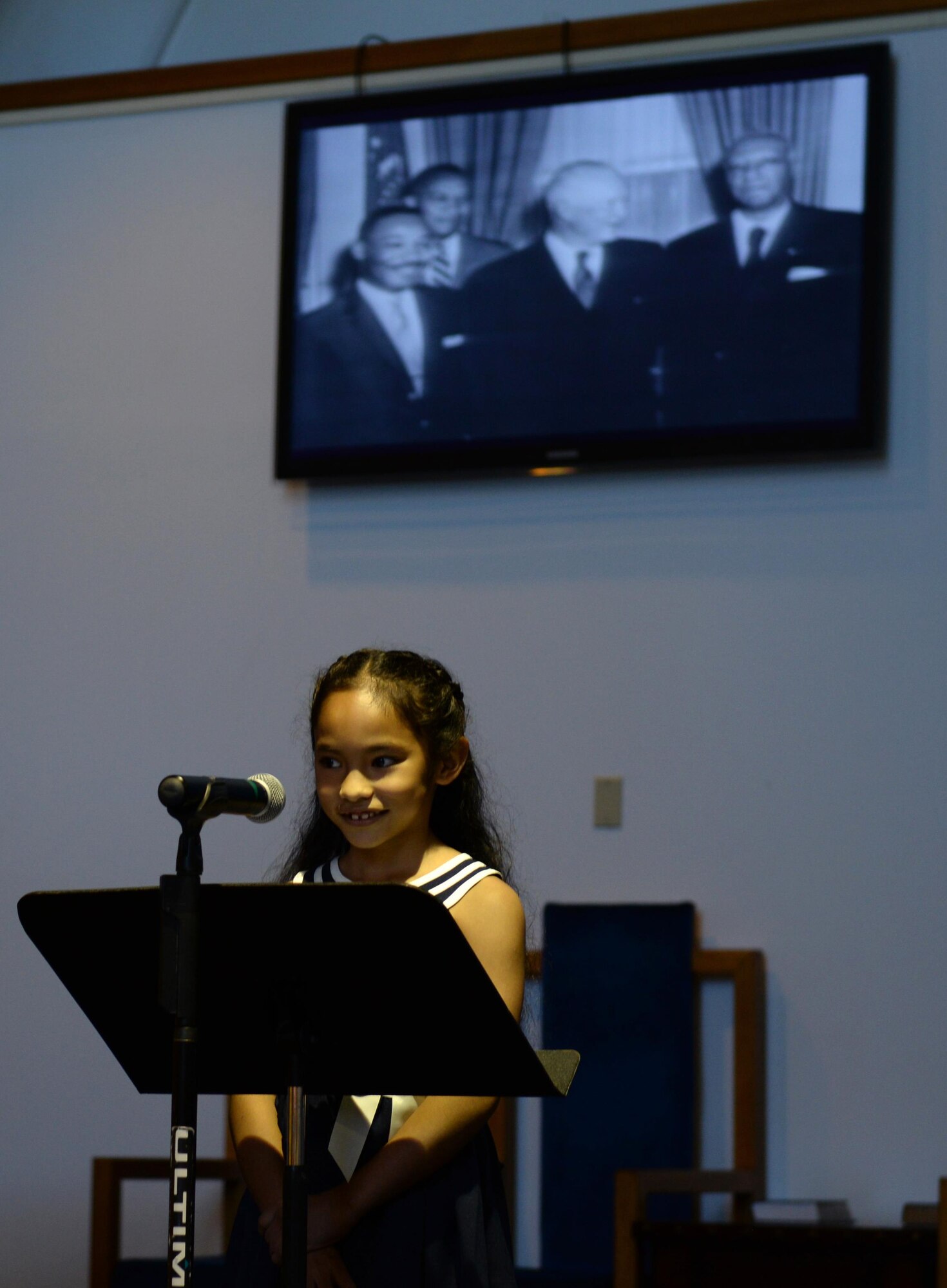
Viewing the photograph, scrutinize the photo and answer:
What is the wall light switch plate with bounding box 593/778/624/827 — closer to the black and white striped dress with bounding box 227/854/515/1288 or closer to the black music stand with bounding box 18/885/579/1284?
the black and white striped dress with bounding box 227/854/515/1288

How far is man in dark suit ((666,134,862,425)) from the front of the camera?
3.39 metres

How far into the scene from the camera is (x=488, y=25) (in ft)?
12.7

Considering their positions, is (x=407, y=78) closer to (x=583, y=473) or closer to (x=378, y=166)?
(x=378, y=166)

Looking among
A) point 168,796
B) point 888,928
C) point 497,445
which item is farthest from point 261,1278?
point 497,445

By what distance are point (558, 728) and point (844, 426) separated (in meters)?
0.84

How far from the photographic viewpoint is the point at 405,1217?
1586 mm

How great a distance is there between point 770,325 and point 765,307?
0.13ft

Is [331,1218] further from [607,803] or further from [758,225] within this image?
[758,225]

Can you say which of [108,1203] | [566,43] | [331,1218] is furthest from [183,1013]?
[566,43]

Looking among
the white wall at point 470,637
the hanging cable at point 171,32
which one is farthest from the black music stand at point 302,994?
the hanging cable at point 171,32

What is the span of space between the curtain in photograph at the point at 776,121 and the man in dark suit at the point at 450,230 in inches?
18.7

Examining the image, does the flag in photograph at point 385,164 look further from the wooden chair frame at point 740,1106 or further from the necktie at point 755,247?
the wooden chair frame at point 740,1106

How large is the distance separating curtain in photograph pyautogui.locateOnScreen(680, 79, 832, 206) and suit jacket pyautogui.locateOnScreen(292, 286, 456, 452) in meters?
0.62

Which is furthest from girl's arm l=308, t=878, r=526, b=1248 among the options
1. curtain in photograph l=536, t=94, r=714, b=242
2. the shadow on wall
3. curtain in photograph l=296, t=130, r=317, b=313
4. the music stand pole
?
curtain in photograph l=296, t=130, r=317, b=313
